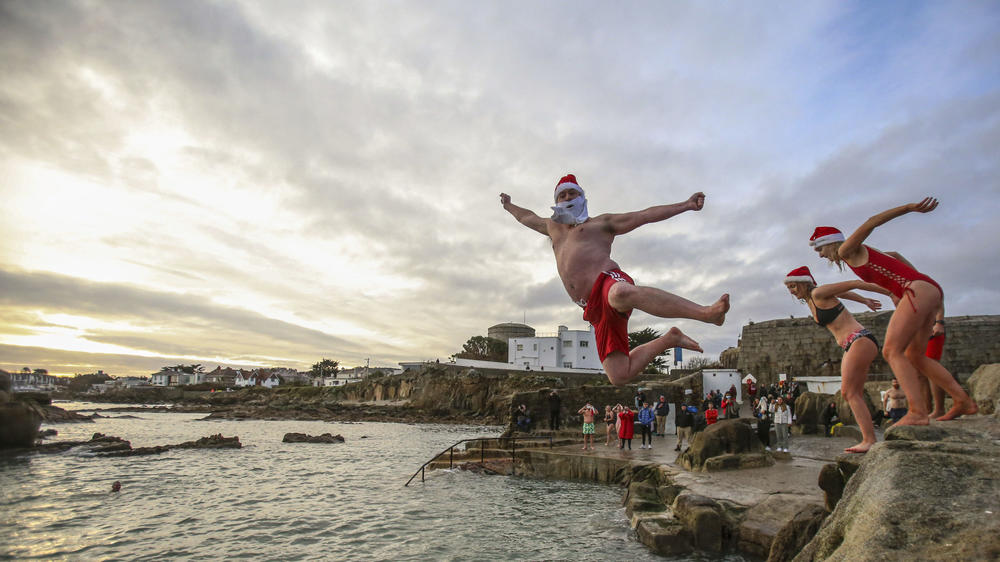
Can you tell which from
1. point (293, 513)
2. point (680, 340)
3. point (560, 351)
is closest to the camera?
point (680, 340)

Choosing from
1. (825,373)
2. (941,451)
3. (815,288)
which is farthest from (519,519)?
(825,373)

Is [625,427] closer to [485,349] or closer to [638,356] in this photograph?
[638,356]

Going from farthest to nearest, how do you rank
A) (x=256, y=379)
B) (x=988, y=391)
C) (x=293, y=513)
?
(x=256, y=379)
(x=293, y=513)
(x=988, y=391)

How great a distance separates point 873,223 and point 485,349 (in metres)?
99.5

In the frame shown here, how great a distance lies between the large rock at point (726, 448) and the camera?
13.4m

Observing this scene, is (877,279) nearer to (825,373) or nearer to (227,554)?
(227,554)

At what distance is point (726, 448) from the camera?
14172 millimetres

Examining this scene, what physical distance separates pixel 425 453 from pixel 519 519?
16.7 m

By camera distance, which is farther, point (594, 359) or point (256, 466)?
point (594, 359)

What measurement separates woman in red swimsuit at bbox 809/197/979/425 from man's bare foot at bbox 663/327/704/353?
2.02 meters

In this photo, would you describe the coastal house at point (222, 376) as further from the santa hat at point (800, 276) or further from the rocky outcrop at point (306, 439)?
the santa hat at point (800, 276)

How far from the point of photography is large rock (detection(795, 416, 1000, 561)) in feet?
10.0

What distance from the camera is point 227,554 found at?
37.0 feet

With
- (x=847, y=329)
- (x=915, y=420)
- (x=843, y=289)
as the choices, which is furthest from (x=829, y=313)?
(x=915, y=420)
